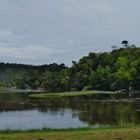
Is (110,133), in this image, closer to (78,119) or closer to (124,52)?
(78,119)

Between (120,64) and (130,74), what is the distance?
1080 centimetres

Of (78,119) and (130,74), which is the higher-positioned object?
(130,74)

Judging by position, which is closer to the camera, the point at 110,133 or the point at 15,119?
the point at 110,133

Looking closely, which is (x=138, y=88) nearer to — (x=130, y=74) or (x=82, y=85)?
(x=130, y=74)

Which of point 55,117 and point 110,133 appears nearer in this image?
point 110,133

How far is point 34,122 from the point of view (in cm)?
4128

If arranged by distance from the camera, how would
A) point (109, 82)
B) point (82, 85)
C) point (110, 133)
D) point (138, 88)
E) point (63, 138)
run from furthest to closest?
point (82, 85)
point (109, 82)
point (138, 88)
point (110, 133)
point (63, 138)

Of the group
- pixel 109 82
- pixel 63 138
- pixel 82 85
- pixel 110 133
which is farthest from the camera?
pixel 82 85

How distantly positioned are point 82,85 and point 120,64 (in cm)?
1401

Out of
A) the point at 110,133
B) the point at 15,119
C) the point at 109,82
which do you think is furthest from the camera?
the point at 109,82

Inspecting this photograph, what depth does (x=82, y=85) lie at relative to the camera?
13712cm

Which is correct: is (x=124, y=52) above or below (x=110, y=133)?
above

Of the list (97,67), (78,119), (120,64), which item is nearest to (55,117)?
(78,119)

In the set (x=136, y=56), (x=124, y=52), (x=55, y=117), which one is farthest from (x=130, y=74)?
(x=55, y=117)
